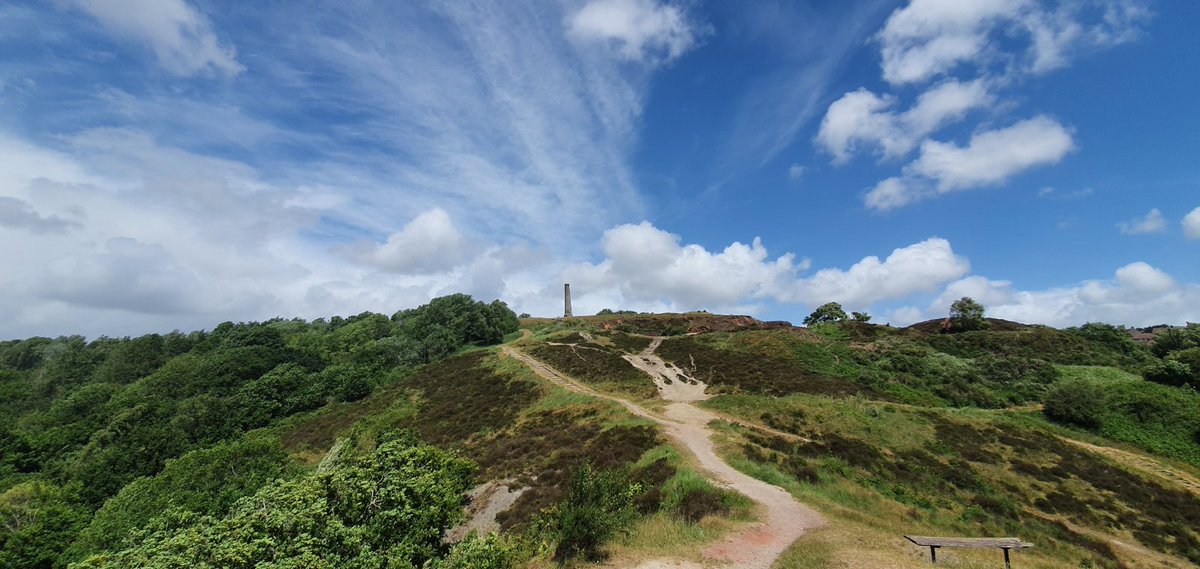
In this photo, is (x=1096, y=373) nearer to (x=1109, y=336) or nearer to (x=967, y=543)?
(x=1109, y=336)

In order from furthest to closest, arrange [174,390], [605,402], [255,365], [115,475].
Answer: [255,365] < [174,390] < [115,475] < [605,402]

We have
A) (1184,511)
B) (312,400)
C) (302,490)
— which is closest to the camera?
(302,490)

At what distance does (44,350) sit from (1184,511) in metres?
171

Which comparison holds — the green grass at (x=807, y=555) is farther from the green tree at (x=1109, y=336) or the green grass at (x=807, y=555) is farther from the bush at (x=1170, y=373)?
the green tree at (x=1109, y=336)

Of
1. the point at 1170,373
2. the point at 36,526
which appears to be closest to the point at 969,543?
Answer: the point at 1170,373

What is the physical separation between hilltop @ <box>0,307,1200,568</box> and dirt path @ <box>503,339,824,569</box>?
110mm

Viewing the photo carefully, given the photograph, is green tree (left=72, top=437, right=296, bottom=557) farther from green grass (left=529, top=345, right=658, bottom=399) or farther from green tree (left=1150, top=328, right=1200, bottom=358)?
green tree (left=1150, top=328, right=1200, bottom=358)

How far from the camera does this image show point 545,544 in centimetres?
1324

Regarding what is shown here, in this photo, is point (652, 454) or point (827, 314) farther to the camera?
point (827, 314)

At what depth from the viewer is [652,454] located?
74.1ft

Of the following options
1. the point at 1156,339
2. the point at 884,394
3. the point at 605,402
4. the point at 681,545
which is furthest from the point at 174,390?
the point at 1156,339

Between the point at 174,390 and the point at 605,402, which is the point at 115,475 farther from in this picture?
the point at 605,402

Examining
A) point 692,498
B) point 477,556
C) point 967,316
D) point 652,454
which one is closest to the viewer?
point 477,556

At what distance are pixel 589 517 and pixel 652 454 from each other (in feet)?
33.0
